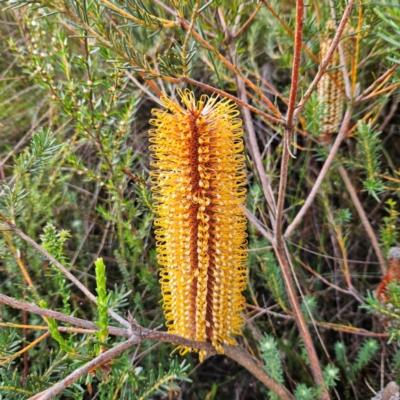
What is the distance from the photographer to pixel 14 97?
1743mm

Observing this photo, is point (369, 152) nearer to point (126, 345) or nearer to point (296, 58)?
point (296, 58)

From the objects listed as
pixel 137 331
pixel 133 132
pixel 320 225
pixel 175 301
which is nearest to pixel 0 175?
pixel 133 132

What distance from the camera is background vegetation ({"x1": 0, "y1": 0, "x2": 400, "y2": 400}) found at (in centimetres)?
76

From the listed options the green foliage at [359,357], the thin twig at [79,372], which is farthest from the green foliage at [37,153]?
the green foliage at [359,357]

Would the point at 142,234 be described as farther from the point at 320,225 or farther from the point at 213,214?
the point at 320,225

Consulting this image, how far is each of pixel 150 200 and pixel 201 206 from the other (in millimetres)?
321

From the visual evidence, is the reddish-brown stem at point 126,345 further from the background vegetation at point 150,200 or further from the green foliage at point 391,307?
the green foliage at point 391,307

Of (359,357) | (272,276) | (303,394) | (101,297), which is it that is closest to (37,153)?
(101,297)

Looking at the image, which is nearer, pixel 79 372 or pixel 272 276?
pixel 79 372

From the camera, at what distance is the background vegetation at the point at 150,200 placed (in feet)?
2.49

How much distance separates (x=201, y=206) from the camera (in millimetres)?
795

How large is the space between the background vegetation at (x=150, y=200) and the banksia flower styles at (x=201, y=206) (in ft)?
0.25

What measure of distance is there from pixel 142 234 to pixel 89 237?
14.5 inches

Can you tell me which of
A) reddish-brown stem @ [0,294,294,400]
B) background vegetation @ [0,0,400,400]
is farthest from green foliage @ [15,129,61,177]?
reddish-brown stem @ [0,294,294,400]
